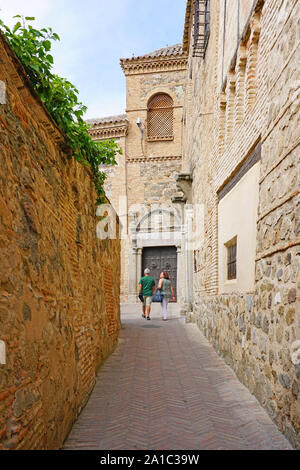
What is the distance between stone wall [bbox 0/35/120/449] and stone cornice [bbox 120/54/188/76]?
1696cm

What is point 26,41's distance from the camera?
309 centimetres

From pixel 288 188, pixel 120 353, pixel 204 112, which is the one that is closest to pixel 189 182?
pixel 204 112

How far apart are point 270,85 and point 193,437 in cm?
345

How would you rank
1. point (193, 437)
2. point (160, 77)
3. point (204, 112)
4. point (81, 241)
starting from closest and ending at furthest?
point (193, 437) → point (81, 241) → point (204, 112) → point (160, 77)

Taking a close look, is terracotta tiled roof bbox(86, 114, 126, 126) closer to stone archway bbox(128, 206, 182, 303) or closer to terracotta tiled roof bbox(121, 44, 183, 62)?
terracotta tiled roof bbox(121, 44, 183, 62)

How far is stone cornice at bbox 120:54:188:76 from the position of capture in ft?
64.3

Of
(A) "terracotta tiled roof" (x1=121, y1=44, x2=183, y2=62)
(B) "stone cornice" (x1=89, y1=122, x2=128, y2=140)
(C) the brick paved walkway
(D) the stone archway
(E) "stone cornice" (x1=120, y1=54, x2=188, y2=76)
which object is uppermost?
(A) "terracotta tiled roof" (x1=121, y1=44, x2=183, y2=62)

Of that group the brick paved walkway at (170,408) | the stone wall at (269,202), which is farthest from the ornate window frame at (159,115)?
the brick paved walkway at (170,408)

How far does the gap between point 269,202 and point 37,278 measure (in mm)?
2463

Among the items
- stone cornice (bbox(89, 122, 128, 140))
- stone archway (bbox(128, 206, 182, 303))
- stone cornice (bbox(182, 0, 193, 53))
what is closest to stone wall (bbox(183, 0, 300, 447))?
stone cornice (bbox(182, 0, 193, 53))

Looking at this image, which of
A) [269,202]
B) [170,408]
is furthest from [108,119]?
[170,408]

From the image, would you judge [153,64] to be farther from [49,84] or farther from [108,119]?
[49,84]

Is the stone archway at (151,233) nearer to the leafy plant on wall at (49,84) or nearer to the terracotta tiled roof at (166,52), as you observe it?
the terracotta tiled roof at (166,52)
